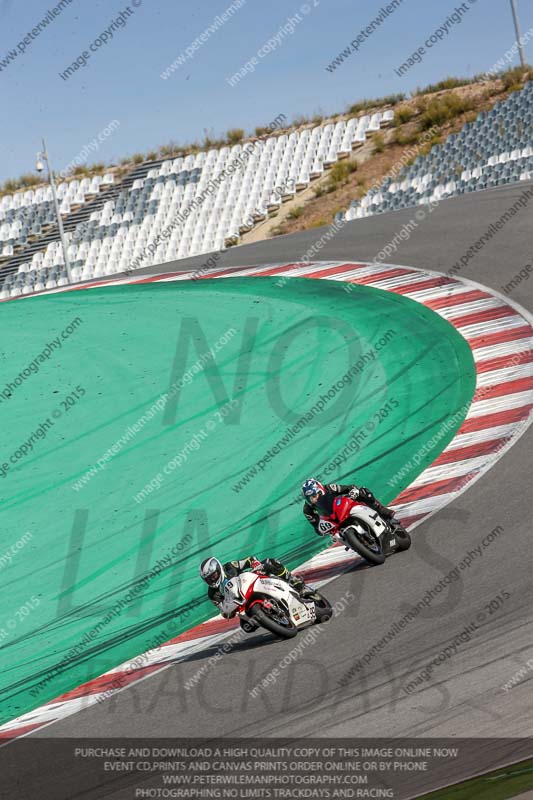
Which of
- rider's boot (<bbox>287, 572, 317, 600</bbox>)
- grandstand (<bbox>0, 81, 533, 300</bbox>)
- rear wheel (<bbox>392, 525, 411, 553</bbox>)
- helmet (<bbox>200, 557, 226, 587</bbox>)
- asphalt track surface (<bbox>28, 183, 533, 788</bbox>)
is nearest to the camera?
asphalt track surface (<bbox>28, 183, 533, 788</bbox>)

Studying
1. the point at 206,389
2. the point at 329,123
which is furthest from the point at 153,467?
the point at 329,123

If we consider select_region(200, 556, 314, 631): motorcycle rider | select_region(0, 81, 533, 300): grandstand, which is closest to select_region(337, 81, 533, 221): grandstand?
select_region(0, 81, 533, 300): grandstand

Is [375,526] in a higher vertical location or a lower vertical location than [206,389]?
lower

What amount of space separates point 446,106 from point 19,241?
1751 cm

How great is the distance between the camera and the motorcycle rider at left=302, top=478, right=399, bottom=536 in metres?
9.51

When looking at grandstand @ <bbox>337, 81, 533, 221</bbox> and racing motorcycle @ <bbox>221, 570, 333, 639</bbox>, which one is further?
grandstand @ <bbox>337, 81, 533, 221</bbox>

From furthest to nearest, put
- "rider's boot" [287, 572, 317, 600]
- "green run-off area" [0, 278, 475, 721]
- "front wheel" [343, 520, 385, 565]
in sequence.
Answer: "green run-off area" [0, 278, 475, 721] → "front wheel" [343, 520, 385, 565] → "rider's boot" [287, 572, 317, 600]

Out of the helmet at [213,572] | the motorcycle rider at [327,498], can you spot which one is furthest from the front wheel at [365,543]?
the helmet at [213,572]

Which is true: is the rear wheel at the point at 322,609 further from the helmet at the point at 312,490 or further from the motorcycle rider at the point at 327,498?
the helmet at the point at 312,490

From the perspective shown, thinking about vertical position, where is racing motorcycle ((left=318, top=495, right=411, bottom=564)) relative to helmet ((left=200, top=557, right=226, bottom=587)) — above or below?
above

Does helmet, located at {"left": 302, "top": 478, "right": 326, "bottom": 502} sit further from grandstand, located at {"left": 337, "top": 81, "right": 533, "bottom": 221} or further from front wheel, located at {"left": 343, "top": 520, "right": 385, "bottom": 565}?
grandstand, located at {"left": 337, "top": 81, "right": 533, "bottom": 221}

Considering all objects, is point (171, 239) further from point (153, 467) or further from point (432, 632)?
point (432, 632)

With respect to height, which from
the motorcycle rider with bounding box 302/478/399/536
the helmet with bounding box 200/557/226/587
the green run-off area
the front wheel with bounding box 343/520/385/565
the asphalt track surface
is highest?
the green run-off area

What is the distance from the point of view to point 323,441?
43.9 ft
